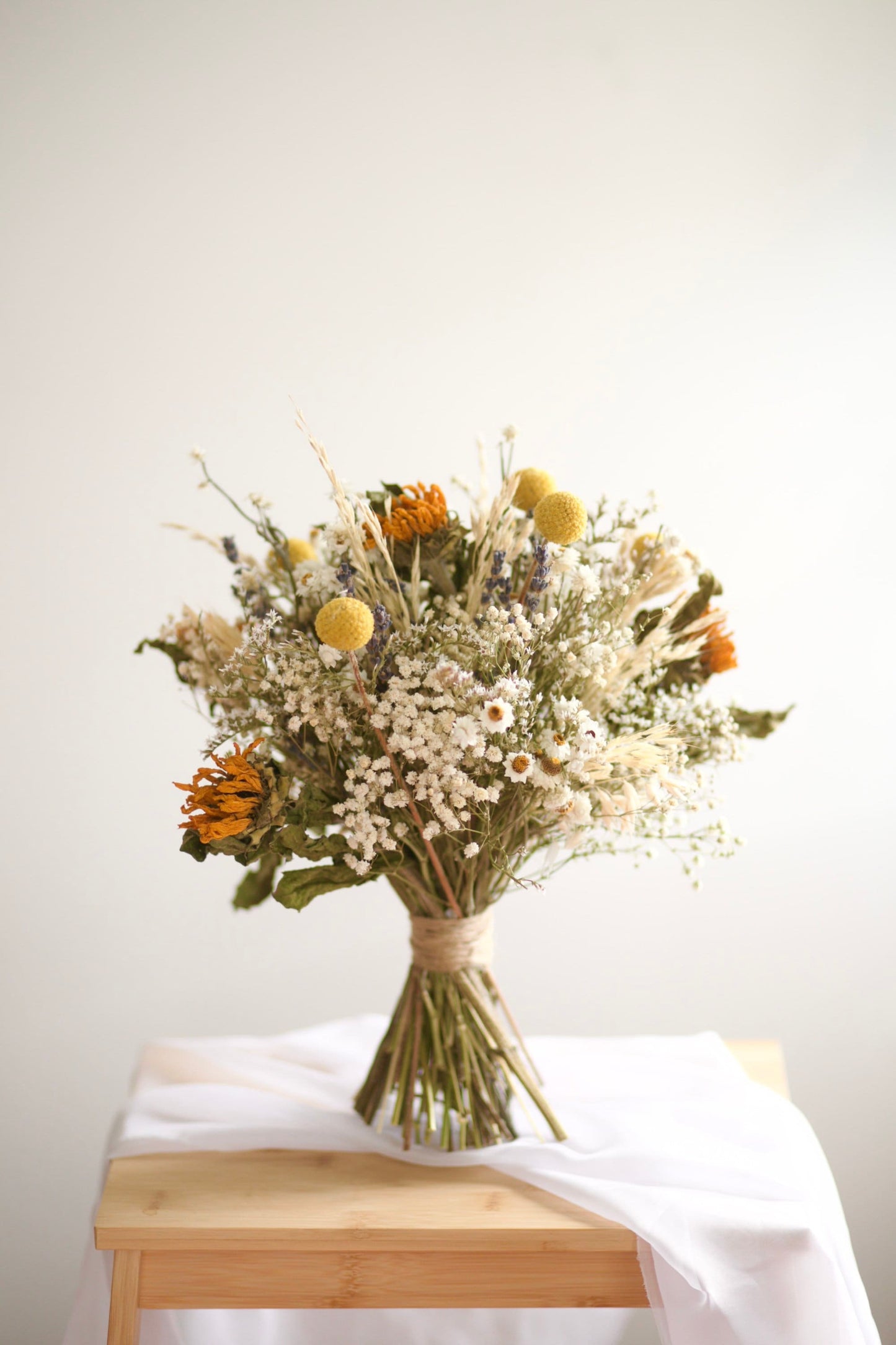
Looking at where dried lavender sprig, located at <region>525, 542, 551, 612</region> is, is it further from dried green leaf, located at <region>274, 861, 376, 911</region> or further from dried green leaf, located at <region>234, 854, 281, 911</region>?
dried green leaf, located at <region>234, 854, 281, 911</region>

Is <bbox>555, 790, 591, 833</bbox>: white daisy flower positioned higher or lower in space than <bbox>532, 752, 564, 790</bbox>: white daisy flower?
lower

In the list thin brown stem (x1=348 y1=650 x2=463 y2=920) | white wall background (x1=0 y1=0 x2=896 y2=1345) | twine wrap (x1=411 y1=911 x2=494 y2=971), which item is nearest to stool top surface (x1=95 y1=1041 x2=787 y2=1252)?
twine wrap (x1=411 y1=911 x2=494 y2=971)

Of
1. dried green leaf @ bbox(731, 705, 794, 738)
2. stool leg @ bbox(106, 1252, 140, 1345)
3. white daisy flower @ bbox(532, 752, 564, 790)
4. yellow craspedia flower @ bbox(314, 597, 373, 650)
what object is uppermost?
yellow craspedia flower @ bbox(314, 597, 373, 650)

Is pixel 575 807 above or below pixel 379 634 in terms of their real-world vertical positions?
below

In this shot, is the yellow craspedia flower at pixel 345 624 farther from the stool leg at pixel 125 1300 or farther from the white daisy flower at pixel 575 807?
the stool leg at pixel 125 1300

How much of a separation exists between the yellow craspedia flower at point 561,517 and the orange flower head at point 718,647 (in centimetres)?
25

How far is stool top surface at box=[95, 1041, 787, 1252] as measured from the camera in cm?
105

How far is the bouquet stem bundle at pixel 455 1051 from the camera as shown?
119cm

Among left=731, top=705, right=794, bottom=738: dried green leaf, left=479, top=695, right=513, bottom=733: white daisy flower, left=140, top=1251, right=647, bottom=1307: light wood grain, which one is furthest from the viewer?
left=731, top=705, right=794, bottom=738: dried green leaf

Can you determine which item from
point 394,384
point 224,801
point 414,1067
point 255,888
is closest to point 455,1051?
point 414,1067

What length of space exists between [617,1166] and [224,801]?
56cm

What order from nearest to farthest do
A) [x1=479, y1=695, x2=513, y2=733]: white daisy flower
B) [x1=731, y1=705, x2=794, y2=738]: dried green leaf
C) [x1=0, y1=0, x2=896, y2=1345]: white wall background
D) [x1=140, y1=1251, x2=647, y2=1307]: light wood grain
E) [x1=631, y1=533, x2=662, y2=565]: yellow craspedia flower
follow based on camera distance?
[x1=479, y1=695, x2=513, y2=733]: white daisy flower < [x1=140, y1=1251, x2=647, y2=1307]: light wood grain < [x1=631, y1=533, x2=662, y2=565]: yellow craspedia flower < [x1=731, y1=705, x2=794, y2=738]: dried green leaf < [x1=0, y1=0, x2=896, y2=1345]: white wall background

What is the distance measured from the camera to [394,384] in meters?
2.00

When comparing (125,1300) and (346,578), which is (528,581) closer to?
(346,578)
